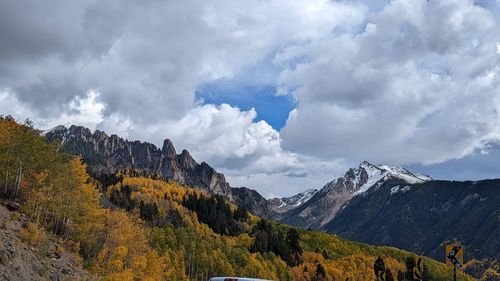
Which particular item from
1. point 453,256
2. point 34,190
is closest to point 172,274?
point 34,190

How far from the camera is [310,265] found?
190875 millimetres

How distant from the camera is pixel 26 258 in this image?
4653 cm

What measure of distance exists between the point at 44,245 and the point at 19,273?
13.0 m

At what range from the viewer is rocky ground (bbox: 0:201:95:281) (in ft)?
134

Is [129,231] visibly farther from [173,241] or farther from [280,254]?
[280,254]

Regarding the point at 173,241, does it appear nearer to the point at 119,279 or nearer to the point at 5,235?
the point at 119,279

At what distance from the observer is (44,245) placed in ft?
174

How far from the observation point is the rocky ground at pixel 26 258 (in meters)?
40.8

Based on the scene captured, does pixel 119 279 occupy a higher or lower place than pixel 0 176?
lower

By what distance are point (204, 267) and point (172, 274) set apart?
24.7 metres

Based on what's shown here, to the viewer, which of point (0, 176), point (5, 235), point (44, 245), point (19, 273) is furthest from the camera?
point (0, 176)

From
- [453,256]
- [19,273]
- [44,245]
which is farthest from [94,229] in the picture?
[453,256]

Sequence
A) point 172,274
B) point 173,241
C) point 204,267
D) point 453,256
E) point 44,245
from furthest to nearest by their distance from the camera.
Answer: point 173,241
point 204,267
point 172,274
point 44,245
point 453,256

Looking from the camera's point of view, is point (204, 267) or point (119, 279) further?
point (204, 267)
